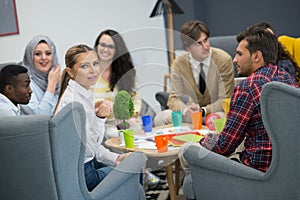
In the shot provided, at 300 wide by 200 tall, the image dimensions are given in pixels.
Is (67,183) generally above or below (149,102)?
below

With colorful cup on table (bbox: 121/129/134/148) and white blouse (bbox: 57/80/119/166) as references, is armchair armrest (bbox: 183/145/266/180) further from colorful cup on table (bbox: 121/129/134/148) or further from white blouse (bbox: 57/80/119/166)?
white blouse (bbox: 57/80/119/166)

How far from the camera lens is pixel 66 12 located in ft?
16.2

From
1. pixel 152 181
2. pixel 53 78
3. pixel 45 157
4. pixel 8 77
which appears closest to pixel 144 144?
pixel 45 157

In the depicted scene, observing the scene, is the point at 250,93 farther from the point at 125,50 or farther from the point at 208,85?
the point at 125,50

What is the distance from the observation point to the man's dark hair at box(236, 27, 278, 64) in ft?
7.01

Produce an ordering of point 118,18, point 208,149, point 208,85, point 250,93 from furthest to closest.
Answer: point 118,18 → point 208,149 → point 250,93 → point 208,85

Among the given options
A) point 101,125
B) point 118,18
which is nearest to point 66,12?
point 118,18

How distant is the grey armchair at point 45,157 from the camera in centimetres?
159

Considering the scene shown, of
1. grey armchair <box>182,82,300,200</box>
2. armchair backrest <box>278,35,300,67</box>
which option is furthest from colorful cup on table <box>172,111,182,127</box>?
armchair backrest <box>278,35,300,67</box>

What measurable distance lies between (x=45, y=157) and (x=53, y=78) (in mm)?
1843

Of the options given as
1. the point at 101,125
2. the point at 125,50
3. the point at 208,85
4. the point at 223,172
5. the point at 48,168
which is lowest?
the point at 223,172

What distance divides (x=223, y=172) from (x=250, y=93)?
0.37m

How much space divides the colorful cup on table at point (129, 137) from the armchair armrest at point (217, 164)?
0.24m

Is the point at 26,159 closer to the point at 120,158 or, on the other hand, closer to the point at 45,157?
the point at 45,157
